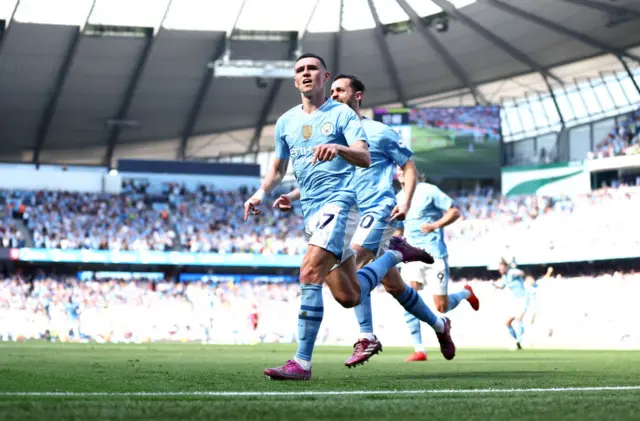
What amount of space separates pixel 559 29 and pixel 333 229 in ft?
130

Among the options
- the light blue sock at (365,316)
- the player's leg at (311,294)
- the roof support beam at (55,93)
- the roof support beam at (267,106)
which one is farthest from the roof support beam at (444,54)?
the player's leg at (311,294)

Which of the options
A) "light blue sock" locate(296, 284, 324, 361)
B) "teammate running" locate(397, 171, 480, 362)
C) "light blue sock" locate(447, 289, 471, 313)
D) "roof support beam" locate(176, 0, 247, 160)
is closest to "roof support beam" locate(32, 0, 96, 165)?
"roof support beam" locate(176, 0, 247, 160)

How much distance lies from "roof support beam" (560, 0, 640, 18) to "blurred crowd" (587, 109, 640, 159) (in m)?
6.76

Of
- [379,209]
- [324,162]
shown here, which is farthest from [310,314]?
[379,209]

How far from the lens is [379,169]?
29.8ft

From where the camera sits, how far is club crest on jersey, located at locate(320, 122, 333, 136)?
23.0 ft

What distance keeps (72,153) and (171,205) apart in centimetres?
849

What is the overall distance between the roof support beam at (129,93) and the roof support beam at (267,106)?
6544 millimetres

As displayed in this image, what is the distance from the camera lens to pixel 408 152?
915 centimetres

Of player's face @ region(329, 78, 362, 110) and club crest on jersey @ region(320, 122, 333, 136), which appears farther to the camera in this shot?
player's face @ region(329, 78, 362, 110)

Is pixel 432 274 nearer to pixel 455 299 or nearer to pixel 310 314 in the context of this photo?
pixel 455 299

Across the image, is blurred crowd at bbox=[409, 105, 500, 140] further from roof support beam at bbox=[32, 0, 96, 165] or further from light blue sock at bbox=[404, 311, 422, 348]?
light blue sock at bbox=[404, 311, 422, 348]

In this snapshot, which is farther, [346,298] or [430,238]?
[430,238]

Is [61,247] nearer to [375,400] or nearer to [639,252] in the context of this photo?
[639,252]
